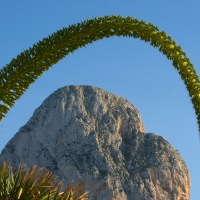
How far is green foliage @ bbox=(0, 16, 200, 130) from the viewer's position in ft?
10.9

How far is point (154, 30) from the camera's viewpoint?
341cm

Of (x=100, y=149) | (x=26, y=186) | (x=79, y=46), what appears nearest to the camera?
(x=79, y=46)

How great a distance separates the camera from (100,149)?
544 ft

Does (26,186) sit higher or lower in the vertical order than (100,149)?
lower

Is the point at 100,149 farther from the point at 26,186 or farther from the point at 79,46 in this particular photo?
the point at 79,46

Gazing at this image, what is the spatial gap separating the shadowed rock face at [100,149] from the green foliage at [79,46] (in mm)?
152681

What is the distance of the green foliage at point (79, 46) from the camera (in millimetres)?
3313

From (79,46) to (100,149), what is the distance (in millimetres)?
163252

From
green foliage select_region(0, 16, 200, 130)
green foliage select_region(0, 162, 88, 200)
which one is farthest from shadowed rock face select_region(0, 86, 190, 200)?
green foliage select_region(0, 16, 200, 130)

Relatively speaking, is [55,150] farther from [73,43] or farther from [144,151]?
[73,43]

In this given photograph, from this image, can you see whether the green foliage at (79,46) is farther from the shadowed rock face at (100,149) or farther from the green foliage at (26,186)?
the shadowed rock face at (100,149)

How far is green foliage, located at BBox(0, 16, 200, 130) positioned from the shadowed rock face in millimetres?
152681

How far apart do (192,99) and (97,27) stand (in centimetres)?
82

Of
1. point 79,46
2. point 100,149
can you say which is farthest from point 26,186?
point 100,149
